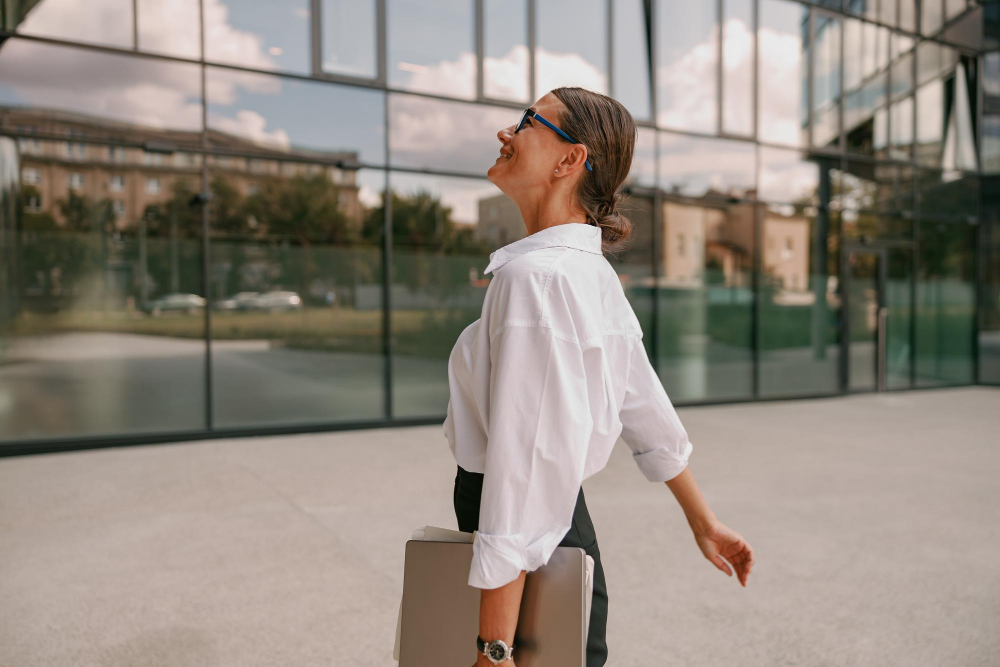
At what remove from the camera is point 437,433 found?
8.34 m

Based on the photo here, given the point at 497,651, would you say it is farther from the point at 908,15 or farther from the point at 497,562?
the point at 908,15

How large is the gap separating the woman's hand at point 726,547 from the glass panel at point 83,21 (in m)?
7.82

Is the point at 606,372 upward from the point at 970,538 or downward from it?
upward

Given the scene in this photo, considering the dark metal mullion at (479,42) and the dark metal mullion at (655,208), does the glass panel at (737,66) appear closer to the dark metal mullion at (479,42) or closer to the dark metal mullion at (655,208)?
the dark metal mullion at (655,208)

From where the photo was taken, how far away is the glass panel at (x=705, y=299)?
10.4 m

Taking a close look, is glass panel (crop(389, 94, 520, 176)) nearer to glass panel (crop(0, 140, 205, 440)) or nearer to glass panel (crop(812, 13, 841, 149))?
glass panel (crop(0, 140, 205, 440))

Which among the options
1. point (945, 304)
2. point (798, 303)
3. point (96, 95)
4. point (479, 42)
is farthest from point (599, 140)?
point (945, 304)

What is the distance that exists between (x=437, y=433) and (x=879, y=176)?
29.2ft

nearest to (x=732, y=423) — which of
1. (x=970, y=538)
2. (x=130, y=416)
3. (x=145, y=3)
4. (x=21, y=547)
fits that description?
(x=970, y=538)

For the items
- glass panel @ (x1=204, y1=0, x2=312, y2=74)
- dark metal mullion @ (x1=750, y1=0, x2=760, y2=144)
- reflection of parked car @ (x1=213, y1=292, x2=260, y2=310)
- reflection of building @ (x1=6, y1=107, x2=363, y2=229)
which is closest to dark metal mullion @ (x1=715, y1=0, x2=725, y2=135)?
dark metal mullion @ (x1=750, y1=0, x2=760, y2=144)

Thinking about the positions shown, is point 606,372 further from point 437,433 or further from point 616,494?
point 437,433

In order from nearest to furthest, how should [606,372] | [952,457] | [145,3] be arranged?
1. [606,372]
2. [952,457]
3. [145,3]

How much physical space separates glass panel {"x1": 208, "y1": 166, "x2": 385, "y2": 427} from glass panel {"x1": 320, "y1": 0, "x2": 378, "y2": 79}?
3.89 feet

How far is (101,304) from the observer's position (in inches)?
289
